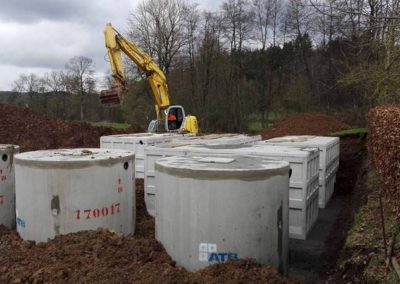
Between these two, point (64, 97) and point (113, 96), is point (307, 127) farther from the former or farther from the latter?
point (64, 97)

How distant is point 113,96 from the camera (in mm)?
16875

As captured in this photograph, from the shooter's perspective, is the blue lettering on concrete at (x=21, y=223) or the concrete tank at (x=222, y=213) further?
the blue lettering on concrete at (x=21, y=223)

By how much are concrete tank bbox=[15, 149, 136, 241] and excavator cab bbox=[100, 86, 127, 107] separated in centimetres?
1054

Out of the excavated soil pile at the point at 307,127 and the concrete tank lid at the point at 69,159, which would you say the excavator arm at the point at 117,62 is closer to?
the excavated soil pile at the point at 307,127

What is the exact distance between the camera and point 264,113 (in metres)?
39.9

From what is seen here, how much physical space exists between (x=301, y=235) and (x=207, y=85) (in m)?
32.4

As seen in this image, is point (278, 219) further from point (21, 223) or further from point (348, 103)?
point (348, 103)

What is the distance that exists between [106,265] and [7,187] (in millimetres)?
3906

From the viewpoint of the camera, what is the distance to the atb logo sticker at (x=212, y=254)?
4793 millimetres

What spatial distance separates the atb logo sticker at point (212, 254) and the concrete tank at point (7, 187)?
434cm

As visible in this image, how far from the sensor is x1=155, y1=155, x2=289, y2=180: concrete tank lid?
475 centimetres

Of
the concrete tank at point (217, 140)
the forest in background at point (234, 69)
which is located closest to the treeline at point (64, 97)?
the forest in background at point (234, 69)

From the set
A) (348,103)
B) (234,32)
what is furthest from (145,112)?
(348,103)

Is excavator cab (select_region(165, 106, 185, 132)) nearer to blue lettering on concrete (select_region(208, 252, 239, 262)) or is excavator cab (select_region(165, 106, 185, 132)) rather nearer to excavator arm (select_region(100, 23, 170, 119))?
excavator arm (select_region(100, 23, 170, 119))
